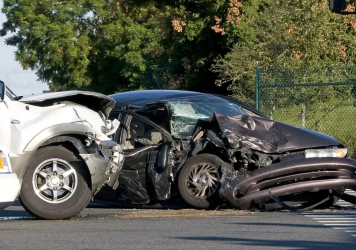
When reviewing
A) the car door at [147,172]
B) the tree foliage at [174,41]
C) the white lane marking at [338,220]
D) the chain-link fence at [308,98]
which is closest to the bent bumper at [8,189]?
the car door at [147,172]

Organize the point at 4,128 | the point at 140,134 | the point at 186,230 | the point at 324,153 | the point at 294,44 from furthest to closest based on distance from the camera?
1. the point at 294,44
2. the point at 140,134
3. the point at 324,153
4. the point at 4,128
5. the point at 186,230

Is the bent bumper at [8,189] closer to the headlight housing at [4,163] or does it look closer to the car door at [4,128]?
the headlight housing at [4,163]

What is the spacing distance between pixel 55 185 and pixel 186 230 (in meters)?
1.65

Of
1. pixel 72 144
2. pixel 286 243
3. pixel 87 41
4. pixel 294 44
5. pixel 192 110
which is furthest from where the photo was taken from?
pixel 87 41

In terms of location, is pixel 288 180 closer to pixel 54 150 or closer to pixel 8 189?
pixel 54 150

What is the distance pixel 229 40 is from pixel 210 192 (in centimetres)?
1967

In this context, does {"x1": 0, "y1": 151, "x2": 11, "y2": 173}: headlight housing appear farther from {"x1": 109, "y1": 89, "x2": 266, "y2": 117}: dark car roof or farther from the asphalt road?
{"x1": 109, "y1": 89, "x2": 266, "y2": 117}: dark car roof

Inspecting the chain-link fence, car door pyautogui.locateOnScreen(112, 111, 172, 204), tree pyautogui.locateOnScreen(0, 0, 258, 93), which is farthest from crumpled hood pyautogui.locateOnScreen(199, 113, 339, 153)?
tree pyautogui.locateOnScreen(0, 0, 258, 93)

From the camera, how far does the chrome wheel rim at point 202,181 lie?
9984 millimetres

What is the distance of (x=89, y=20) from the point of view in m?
50.6

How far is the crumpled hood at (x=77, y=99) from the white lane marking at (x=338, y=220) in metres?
2.63

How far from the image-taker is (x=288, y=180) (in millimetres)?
9539

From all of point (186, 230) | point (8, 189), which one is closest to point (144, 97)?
point (8, 189)

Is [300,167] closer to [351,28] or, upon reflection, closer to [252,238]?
[252,238]
